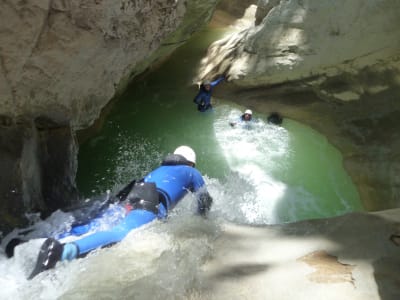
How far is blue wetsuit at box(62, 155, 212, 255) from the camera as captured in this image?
3.26 meters

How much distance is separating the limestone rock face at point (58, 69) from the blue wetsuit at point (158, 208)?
0.88 metres

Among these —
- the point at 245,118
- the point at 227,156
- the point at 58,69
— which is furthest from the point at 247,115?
the point at 58,69

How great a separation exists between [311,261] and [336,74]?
490cm

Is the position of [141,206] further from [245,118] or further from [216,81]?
[216,81]

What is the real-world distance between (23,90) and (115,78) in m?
1.08

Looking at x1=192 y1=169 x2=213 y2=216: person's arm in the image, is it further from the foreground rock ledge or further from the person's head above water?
the person's head above water

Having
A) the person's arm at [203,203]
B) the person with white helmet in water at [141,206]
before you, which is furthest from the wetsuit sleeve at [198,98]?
the person's arm at [203,203]

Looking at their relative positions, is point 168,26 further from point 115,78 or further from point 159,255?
point 159,255

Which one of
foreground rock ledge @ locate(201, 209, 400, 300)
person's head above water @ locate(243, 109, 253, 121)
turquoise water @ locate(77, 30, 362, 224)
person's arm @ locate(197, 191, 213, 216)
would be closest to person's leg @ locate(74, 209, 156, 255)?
person's arm @ locate(197, 191, 213, 216)

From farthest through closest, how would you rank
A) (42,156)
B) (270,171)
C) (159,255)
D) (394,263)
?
(270,171)
(42,156)
(159,255)
(394,263)

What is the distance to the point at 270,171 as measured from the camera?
20.0 feet

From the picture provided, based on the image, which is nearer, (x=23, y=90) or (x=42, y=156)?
(x=23, y=90)

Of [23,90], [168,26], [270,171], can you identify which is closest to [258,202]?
[270,171]

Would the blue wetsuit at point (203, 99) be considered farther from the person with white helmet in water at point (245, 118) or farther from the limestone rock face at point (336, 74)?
the limestone rock face at point (336, 74)
